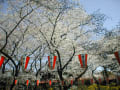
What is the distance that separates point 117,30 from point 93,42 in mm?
4350

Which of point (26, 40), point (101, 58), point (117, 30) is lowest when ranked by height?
point (101, 58)

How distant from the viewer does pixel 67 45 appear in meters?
9.39

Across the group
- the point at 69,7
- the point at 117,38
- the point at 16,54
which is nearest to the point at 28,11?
the point at 69,7

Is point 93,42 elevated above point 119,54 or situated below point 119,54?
above

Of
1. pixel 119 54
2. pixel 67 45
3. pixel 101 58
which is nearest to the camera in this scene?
pixel 119 54

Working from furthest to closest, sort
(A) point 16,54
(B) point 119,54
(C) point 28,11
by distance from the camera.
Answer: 1. (A) point 16,54
2. (C) point 28,11
3. (B) point 119,54

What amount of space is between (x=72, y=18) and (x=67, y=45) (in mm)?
2399

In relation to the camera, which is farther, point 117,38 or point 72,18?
point 117,38

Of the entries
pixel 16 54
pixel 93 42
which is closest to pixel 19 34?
pixel 16 54

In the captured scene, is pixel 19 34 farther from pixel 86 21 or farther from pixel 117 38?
pixel 117 38

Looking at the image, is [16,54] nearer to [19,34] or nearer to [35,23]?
[19,34]

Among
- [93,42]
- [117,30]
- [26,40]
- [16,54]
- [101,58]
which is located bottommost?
[101,58]

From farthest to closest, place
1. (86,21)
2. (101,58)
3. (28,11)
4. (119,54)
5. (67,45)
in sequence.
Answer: (101,58), (67,45), (86,21), (28,11), (119,54)

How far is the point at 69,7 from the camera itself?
25.4 feet
